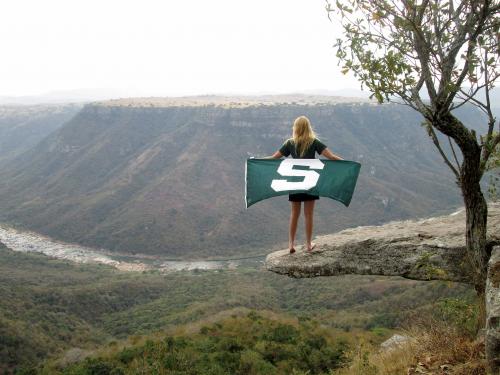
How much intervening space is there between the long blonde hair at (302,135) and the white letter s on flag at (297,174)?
208 millimetres

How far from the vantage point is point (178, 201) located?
314 ft

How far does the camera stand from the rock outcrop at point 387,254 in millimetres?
6711

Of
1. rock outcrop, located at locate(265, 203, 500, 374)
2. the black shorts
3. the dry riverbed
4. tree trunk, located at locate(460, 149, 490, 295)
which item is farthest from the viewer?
the dry riverbed

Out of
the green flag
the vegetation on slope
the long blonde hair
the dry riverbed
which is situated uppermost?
the long blonde hair

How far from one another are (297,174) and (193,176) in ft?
320

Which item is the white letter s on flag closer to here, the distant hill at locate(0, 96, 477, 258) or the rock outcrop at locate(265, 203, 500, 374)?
the rock outcrop at locate(265, 203, 500, 374)

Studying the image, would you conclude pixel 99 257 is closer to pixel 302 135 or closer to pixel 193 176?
pixel 193 176

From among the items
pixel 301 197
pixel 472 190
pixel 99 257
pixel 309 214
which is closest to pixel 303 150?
pixel 301 197

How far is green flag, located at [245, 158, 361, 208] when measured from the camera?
715 cm

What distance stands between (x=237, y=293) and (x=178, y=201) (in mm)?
47435

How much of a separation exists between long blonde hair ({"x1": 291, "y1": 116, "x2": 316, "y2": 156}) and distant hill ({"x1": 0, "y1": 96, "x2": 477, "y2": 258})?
244ft

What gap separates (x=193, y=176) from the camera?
103812mm

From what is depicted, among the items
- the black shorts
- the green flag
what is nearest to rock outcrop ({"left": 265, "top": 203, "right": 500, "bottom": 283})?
the green flag

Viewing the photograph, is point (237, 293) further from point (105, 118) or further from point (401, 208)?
point (105, 118)
